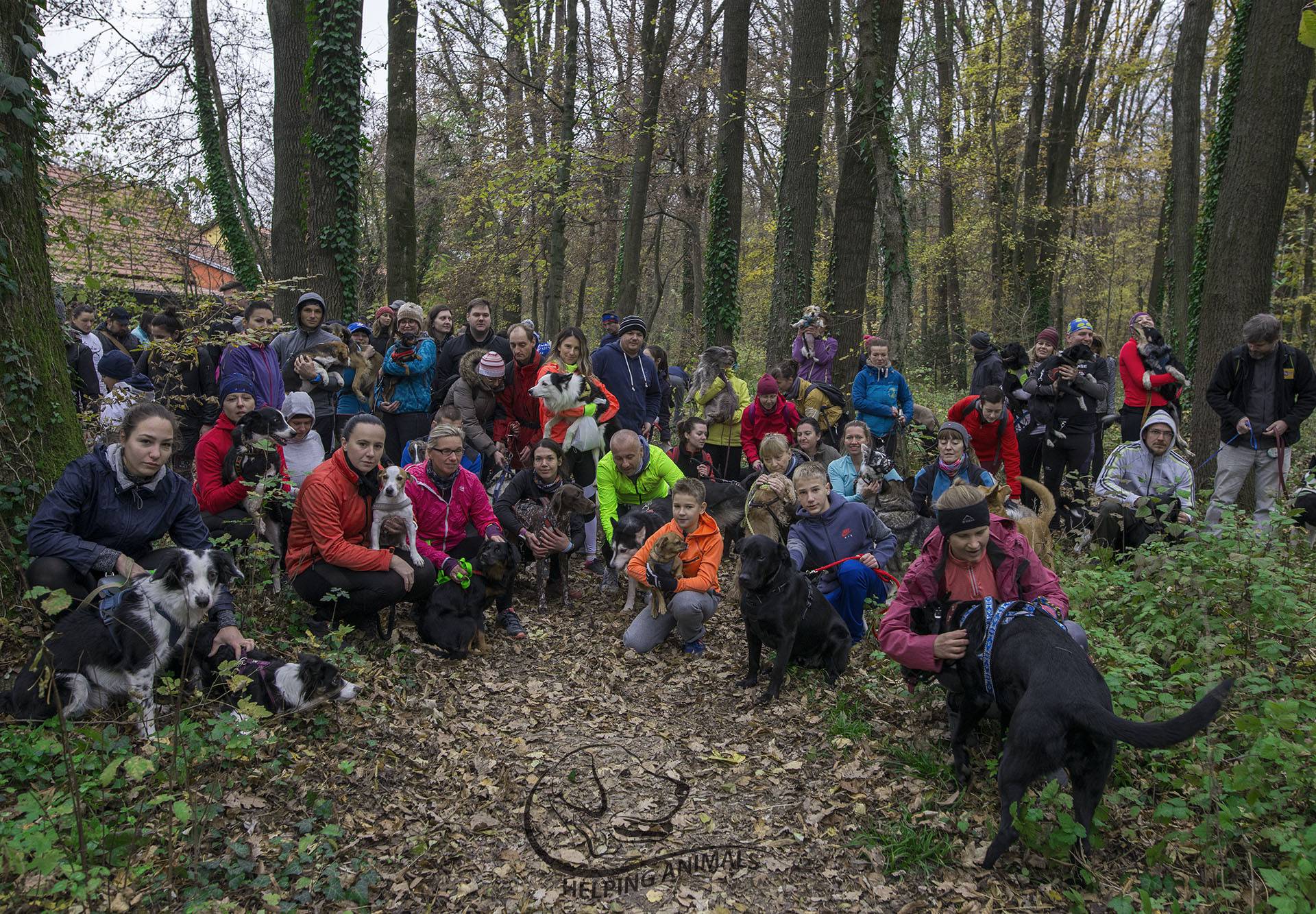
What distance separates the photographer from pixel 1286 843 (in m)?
3.16

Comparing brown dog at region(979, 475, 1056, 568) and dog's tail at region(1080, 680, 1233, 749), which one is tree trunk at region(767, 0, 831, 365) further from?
dog's tail at region(1080, 680, 1233, 749)

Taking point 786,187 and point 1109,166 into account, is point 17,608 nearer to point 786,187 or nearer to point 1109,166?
point 786,187

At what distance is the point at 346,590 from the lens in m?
5.26

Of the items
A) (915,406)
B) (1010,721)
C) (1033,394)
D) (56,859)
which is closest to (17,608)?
(56,859)

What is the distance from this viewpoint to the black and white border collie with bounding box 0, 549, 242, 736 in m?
3.80

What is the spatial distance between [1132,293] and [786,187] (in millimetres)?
33895

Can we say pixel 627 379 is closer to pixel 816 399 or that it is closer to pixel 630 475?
pixel 630 475

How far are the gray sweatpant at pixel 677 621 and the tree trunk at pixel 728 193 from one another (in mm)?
7611

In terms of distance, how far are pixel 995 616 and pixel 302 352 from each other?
6236 millimetres

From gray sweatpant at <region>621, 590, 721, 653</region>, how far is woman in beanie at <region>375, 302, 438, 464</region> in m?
3.27

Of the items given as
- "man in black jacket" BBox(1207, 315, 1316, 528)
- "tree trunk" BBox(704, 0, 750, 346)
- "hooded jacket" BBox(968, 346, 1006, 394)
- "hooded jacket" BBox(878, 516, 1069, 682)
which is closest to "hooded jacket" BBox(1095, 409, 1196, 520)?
"man in black jacket" BBox(1207, 315, 1316, 528)

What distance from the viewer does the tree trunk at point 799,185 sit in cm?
1164

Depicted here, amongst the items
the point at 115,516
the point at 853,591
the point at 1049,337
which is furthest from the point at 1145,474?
the point at 115,516

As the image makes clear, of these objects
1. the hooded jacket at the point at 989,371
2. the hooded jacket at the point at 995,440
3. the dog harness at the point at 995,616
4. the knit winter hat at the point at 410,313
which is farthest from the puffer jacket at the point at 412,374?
the hooded jacket at the point at 989,371
